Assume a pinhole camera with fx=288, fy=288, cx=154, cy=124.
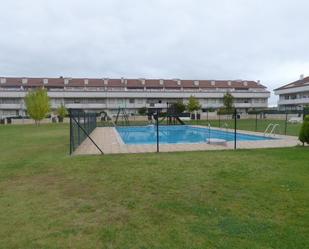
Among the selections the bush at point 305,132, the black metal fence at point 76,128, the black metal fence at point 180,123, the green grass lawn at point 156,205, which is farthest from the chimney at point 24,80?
the bush at point 305,132

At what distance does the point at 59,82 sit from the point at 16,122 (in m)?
20.7

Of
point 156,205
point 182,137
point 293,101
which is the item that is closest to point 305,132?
point 156,205

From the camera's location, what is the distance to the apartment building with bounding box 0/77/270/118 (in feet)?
209

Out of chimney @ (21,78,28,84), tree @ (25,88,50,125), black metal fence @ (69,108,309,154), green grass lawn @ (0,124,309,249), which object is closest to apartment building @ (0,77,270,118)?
chimney @ (21,78,28,84)

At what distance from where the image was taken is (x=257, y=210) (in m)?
4.53

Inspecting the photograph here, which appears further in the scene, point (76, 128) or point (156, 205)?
point (76, 128)

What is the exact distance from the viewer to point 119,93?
67500 millimetres

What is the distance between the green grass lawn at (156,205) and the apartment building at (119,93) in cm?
5920

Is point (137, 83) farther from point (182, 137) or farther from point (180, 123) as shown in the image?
point (182, 137)

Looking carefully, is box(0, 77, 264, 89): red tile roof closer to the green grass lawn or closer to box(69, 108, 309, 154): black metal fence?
box(69, 108, 309, 154): black metal fence

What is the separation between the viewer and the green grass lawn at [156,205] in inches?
141

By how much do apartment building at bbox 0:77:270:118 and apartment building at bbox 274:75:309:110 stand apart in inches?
225

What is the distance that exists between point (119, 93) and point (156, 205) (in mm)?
63778

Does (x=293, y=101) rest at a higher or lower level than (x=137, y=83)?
lower
